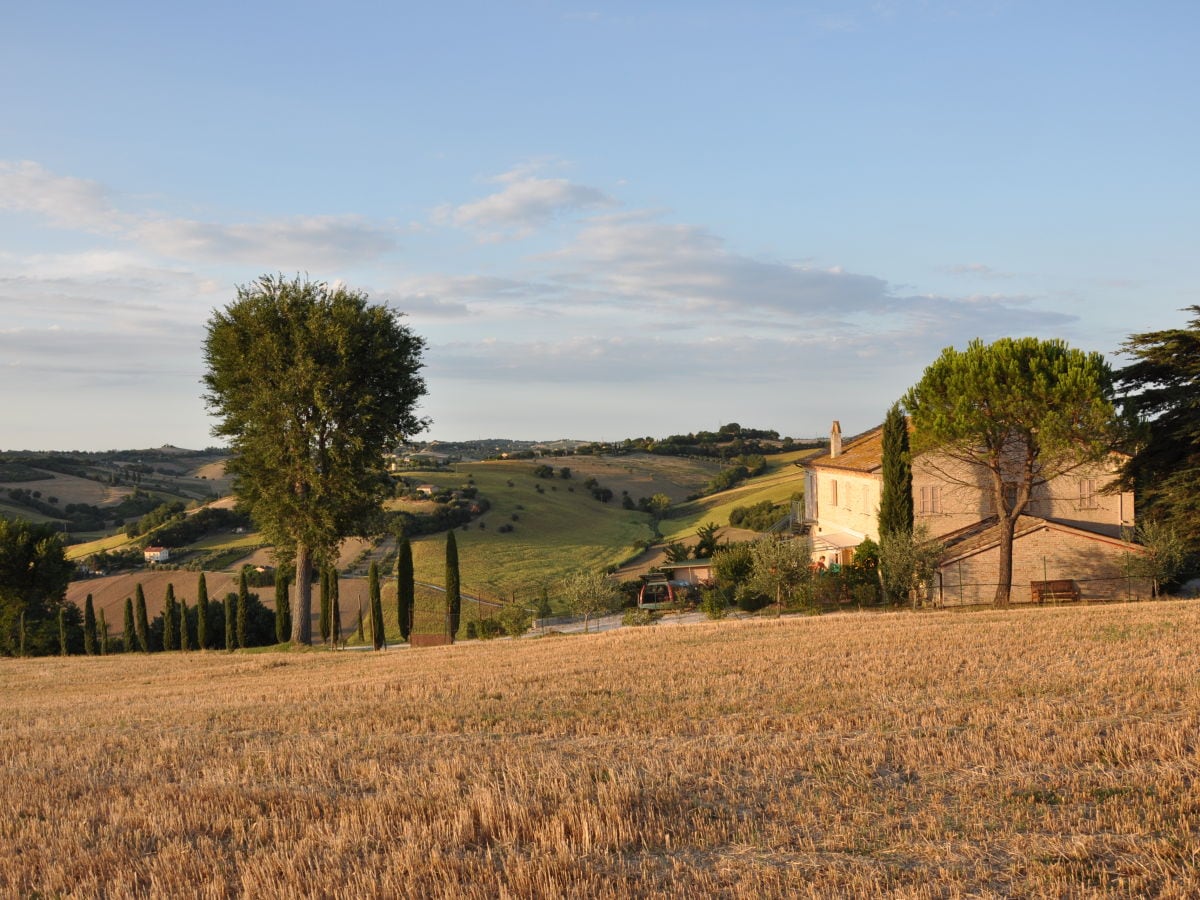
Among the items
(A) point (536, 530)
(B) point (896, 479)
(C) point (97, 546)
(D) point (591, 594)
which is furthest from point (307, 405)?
(C) point (97, 546)

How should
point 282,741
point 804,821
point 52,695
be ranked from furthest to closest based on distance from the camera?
point 52,695 < point 282,741 < point 804,821

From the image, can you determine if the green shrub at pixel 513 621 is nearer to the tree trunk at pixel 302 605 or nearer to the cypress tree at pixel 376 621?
the cypress tree at pixel 376 621

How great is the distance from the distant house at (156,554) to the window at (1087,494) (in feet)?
229

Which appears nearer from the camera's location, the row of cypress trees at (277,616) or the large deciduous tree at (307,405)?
the large deciduous tree at (307,405)

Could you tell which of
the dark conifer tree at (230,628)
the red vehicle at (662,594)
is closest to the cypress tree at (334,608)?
the dark conifer tree at (230,628)

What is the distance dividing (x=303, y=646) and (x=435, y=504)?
4831 cm

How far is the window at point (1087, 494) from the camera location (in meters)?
45.3

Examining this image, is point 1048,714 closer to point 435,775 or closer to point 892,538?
point 435,775

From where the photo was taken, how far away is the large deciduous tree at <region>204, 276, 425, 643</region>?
39.1 m

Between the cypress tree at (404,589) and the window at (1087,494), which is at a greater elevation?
the window at (1087,494)

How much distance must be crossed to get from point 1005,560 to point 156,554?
6946 cm

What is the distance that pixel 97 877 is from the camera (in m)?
7.20

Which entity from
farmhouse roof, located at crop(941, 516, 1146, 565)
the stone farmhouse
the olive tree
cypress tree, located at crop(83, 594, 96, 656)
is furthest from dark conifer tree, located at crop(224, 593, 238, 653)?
farmhouse roof, located at crop(941, 516, 1146, 565)

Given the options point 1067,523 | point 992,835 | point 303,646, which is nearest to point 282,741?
point 992,835
